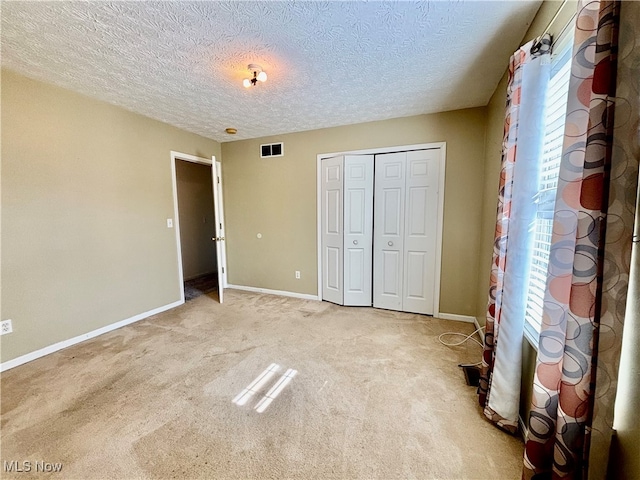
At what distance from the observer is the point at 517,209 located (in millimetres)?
1443

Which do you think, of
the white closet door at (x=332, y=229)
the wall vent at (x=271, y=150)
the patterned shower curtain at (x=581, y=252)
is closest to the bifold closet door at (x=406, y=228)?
the white closet door at (x=332, y=229)

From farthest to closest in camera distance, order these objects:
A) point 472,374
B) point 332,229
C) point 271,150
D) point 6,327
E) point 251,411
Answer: point 271,150 → point 332,229 → point 6,327 → point 472,374 → point 251,411

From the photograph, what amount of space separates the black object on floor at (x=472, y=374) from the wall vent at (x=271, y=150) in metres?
3.37

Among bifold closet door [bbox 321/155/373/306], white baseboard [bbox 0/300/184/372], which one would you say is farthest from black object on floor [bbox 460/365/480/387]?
white baseboard [bbox 0/300/184/372]

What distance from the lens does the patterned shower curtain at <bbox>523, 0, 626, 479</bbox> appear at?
786 millimetres

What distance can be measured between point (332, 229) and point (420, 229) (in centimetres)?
114

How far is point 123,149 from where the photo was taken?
2.92 m

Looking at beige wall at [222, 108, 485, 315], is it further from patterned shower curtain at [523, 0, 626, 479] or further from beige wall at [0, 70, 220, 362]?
patterned shower curtain at [523, 0, 626, 479]

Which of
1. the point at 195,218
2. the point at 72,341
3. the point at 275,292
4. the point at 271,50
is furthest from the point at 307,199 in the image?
the point at 72,341

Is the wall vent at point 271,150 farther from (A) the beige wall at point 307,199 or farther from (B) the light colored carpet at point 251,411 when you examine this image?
(B) the light colored carpet at point 251,411

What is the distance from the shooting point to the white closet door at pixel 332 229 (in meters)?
3.50

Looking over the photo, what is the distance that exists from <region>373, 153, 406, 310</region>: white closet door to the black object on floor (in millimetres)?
1264

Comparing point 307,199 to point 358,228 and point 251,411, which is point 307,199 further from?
point 251,411

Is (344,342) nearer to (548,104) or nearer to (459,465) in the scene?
(459,465)
